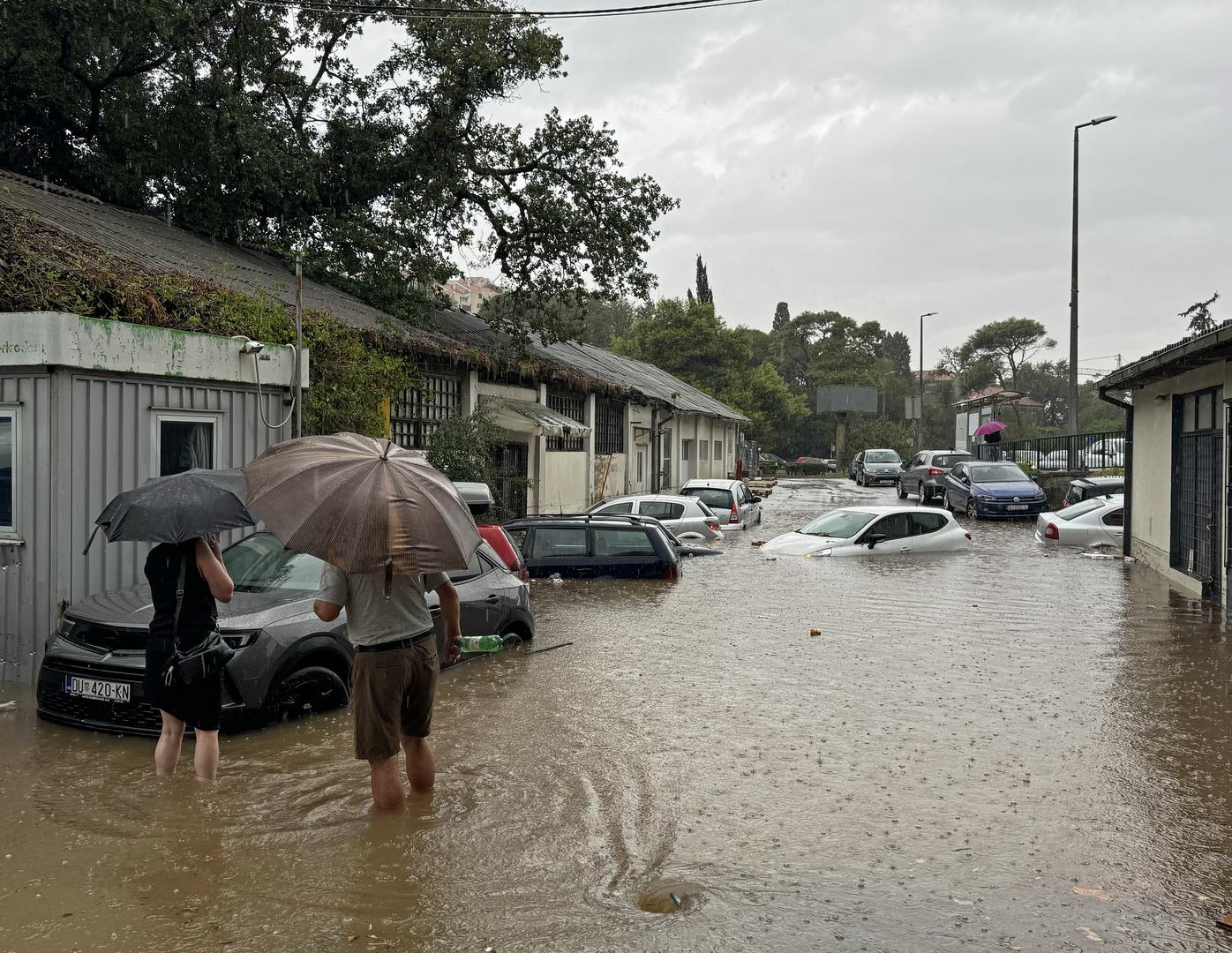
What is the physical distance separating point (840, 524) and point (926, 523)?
157cm

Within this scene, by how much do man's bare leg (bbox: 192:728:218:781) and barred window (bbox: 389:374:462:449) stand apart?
11.7 m

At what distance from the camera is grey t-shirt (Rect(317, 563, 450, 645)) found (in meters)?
5.32

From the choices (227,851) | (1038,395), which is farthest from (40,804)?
(1038,395)

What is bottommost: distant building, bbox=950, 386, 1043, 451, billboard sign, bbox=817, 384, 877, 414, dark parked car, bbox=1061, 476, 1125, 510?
dark parked car, bbox=1061, 476, 1125, 510

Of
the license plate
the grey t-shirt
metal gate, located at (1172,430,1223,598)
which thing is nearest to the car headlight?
the license plate

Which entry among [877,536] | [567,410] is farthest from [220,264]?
[877,536]

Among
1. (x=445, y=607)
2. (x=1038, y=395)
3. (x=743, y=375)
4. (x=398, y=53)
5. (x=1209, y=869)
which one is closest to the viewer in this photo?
(x=1209, y=869)

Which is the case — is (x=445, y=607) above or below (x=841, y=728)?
above

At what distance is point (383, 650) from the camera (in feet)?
17.6

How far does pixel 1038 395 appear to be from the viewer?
302ft

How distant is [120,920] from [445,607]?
201 cm

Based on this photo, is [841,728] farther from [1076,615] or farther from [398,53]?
[398,53]

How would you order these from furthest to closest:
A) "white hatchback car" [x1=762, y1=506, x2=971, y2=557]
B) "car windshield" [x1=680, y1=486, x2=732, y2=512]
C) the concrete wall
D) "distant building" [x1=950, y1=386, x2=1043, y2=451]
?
"distant building" [x1=950, y1=386, x2=1043, y2=451], "car windshield" [x1=680, y1=486, x2=732, y2=512], "white hatchback car" [x1=762, y1=506, x2=971, y2=557], the concrete wall

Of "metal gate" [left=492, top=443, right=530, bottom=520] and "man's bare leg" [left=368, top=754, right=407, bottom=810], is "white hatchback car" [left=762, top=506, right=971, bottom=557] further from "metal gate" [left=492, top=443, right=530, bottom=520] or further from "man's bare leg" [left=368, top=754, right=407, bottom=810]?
"man's bare leg" [left=368, top=754, right=407, bottom=810]
